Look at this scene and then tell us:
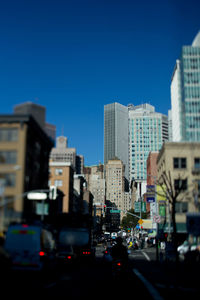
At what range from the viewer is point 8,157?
1923 cm

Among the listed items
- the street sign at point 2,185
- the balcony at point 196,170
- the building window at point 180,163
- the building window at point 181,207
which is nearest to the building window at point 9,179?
the street sign at point 2,185

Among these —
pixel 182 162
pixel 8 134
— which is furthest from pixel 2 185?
pixel 182 162

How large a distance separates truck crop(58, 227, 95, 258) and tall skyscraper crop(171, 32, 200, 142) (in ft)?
38.7

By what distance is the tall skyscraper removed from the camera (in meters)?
31.5

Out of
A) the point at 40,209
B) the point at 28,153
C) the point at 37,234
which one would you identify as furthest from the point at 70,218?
the point at 37,234

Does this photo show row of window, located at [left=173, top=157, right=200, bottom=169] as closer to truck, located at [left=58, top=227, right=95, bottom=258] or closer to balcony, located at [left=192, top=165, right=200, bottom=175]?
balcony, located at [left=192, top=165, right=200, bottom=175]

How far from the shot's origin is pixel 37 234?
57.6 ft

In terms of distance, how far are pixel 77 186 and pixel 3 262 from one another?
294ft

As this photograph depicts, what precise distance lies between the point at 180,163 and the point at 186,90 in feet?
22.9

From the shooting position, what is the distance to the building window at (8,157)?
18938 millimetres

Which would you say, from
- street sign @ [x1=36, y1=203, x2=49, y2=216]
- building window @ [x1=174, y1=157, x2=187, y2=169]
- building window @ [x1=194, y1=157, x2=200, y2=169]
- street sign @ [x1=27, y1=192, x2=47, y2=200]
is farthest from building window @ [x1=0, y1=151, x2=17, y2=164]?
building window @ [x1=174, y1=157, x2=187, y2=169]

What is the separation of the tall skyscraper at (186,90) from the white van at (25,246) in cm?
1781

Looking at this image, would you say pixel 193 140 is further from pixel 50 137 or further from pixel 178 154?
pixel 50 137

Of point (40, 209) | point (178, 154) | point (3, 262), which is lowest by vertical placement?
point (3, 262)
